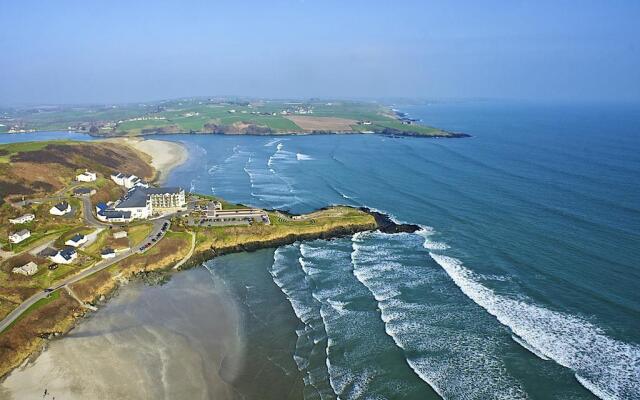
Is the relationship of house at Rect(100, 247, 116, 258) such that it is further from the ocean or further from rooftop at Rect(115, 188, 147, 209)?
rooftop at Rect(115, 188, 147, 209)

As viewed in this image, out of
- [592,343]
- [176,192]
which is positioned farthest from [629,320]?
[176,192]

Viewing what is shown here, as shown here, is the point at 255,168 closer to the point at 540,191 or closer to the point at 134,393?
the point at 540,191

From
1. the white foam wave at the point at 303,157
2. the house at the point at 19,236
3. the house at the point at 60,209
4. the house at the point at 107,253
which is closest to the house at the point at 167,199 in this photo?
the house at the point at 60,209

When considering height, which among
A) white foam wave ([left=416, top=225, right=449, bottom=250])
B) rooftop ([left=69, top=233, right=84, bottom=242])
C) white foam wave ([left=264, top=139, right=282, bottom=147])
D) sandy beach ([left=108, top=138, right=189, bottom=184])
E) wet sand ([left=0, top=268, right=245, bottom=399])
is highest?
rooftop ([left=69, top=233, right=84, bottom=242])

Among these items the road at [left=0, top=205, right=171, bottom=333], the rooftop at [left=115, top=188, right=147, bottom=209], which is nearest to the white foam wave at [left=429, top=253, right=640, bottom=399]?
the road at [left=0, top=205, right=171, bottom=333]

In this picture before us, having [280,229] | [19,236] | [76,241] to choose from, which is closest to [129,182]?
[19,236]

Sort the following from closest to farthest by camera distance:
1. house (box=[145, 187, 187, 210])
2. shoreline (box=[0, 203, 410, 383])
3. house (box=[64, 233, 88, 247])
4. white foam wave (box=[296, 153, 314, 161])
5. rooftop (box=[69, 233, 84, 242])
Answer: shoreline (box=[0, 203, 410, 383]) → house (box=[64, 233, 88, 247]) → rooftop (box=[69, 233, 84, 242]) → house (box=[145, 187, 187, 210]) → white foam wave (box=[296, 153, 314, 161])
